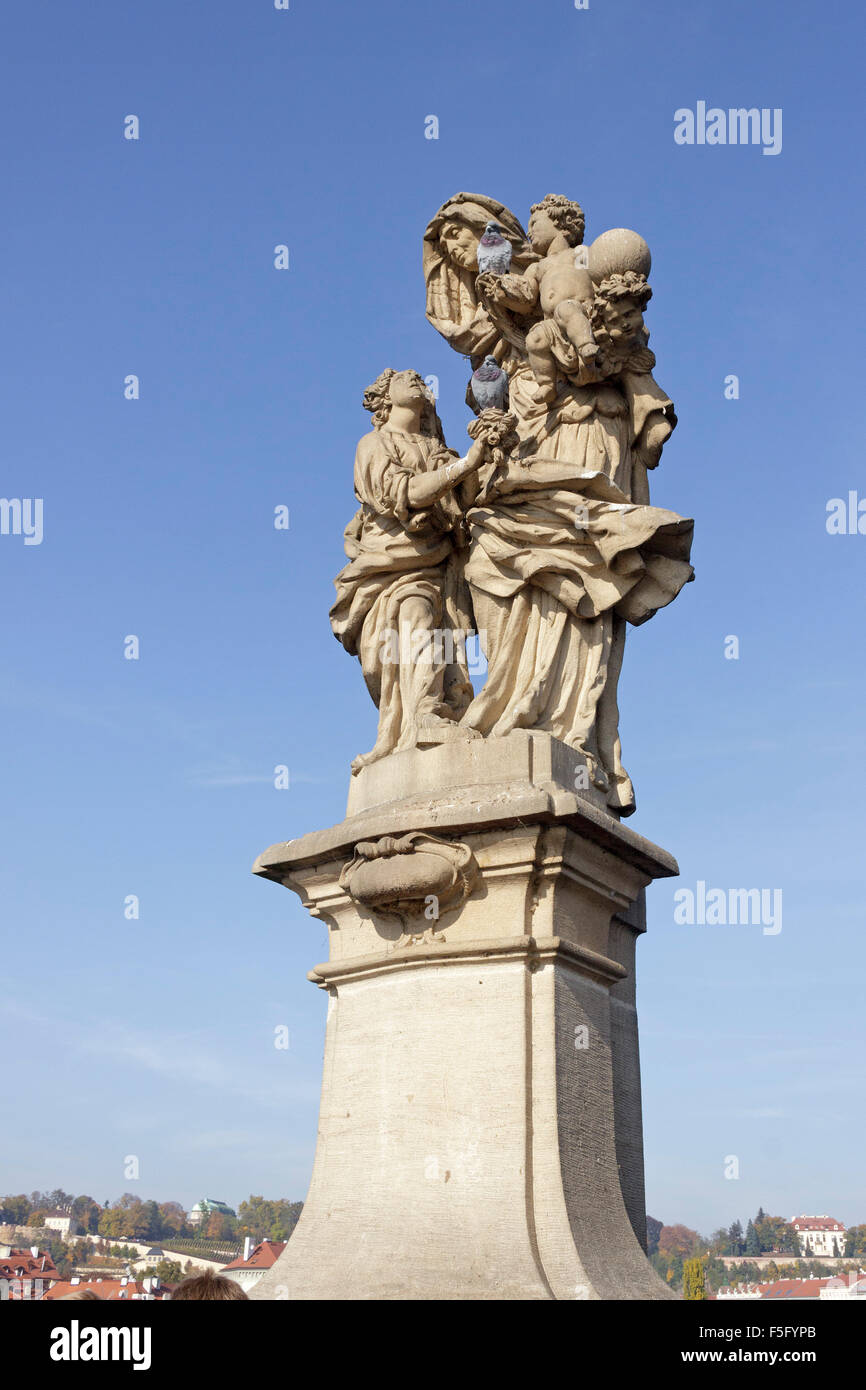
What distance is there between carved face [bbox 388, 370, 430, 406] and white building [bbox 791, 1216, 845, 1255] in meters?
21.2

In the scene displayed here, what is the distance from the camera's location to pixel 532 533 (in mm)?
8305

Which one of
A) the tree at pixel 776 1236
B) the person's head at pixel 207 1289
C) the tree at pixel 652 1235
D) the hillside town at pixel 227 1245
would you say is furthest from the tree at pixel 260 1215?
the person's head at pixel 207 1289

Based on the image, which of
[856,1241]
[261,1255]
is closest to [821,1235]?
[856,1241]

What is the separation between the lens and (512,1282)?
648 cm

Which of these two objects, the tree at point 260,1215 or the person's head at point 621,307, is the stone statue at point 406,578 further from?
the tree at point 260,1215

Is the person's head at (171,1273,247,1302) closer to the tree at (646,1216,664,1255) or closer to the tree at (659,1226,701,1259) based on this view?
the tree at (646,1216,664,1255)

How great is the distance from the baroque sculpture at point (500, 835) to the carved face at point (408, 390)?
0.05 feet

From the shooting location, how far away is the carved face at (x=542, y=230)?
935cm

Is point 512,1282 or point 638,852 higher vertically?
point 638,852

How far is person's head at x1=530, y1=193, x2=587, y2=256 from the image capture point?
30.7 feet
